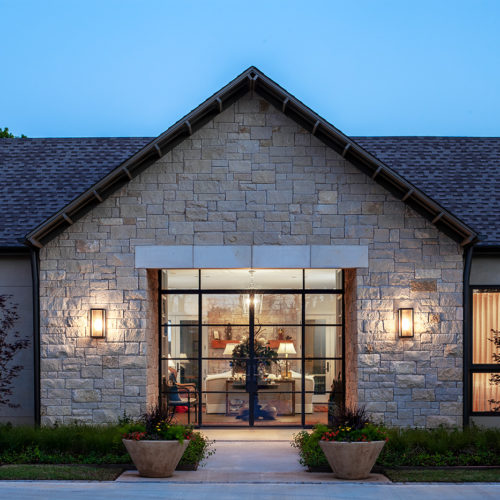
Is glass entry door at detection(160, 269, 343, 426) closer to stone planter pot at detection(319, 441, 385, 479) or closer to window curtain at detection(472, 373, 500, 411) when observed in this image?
window curtain at detection(472, 373, 500, 411)

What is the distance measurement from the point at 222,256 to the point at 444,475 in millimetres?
5261

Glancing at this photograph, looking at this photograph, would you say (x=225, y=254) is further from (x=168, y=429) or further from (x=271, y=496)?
(x=271, y=496)

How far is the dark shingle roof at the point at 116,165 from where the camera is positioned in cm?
1420

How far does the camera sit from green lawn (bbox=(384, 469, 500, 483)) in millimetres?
9570

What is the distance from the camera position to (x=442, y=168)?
16219 mm

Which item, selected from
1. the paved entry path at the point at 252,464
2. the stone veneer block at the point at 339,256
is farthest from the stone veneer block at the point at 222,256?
the paved entry path at the point at 252,464

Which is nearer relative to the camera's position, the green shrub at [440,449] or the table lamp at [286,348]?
the green shrub at [440,449]

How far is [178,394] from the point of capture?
14.0 m

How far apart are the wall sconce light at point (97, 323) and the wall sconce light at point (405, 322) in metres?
5.28

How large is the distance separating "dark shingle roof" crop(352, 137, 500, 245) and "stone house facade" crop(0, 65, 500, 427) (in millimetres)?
1641

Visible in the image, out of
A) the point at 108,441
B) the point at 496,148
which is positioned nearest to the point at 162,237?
the point at 108,441

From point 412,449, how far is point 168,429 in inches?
148

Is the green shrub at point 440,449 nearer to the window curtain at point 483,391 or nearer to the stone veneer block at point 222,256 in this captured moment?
the window curtain at point 483,391

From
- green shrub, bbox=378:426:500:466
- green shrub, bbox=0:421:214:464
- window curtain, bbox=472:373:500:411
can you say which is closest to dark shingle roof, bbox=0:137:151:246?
green shrub, bbox=0:421:214:464
